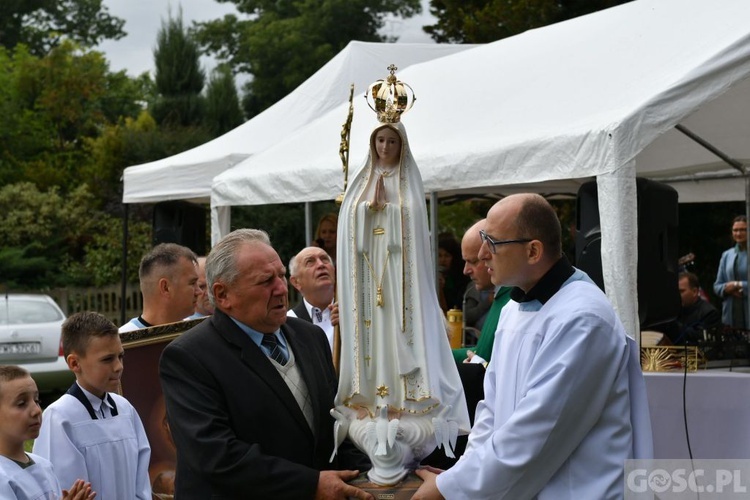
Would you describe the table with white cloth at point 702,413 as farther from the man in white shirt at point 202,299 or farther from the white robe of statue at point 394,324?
the man in white shirt at point 202,299

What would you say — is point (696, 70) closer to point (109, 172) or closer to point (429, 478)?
point (429, 478)

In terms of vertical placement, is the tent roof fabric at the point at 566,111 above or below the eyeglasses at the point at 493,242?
above

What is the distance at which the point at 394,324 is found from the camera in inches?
→ 174

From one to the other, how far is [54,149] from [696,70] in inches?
1124

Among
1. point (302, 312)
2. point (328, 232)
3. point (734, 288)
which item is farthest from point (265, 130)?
point (302, 312)

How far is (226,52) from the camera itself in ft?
133

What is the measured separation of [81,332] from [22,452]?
2.46 feet

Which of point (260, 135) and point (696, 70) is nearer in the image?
point (696, 70)

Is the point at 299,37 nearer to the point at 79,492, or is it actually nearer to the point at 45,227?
the point at 45,227

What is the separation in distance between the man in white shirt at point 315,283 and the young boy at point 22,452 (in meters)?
2.62

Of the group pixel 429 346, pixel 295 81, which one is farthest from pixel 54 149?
pixel 429 346

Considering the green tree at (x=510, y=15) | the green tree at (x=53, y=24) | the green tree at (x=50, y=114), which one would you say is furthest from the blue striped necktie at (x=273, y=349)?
the green tree at (x=53, y=24)

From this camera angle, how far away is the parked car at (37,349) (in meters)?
13.5

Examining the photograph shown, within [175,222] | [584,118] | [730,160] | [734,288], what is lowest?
[734,288]
